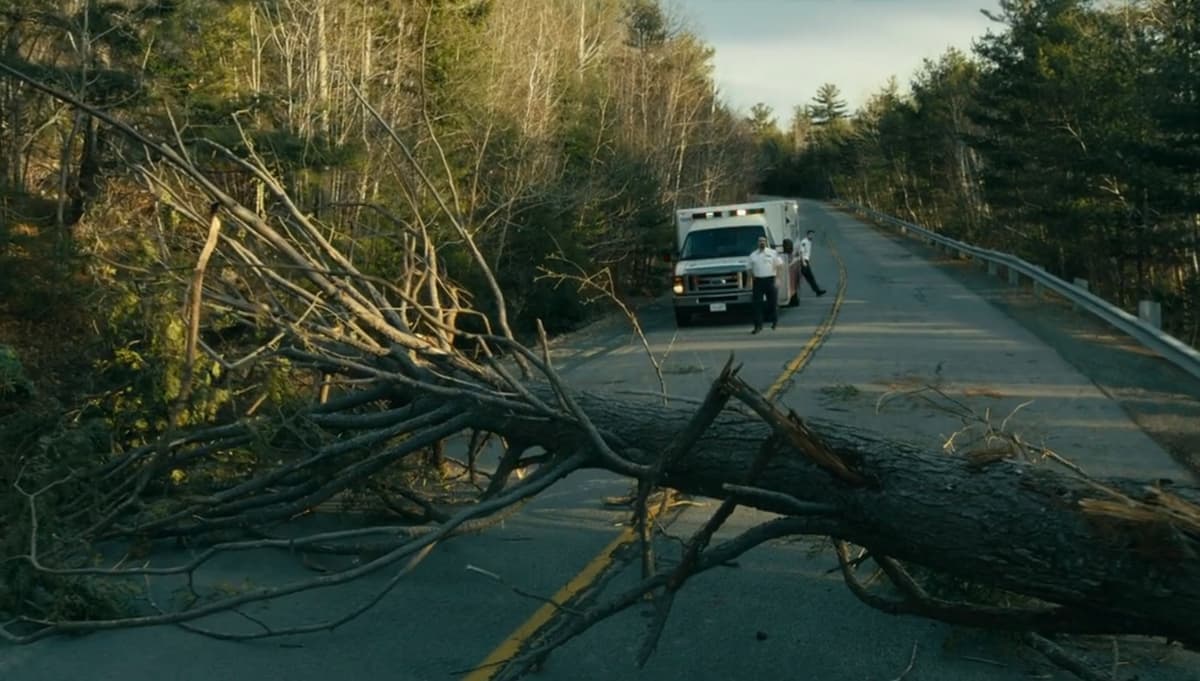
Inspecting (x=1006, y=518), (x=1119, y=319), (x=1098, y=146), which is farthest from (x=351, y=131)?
(x=1098, y=146)

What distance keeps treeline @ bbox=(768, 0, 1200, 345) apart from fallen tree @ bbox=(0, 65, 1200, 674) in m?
24.8

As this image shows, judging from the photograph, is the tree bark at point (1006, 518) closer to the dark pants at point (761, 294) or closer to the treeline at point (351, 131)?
the treeline at point (351, 131)

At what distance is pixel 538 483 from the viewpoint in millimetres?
5969

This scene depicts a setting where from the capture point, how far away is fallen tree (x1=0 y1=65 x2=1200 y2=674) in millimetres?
4508

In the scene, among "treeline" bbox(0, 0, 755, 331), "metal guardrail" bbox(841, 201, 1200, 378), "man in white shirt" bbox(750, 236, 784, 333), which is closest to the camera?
"metal guardrail" bbox(841, 201, 1200, 378)

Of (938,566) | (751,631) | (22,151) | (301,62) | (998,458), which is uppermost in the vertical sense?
(301,62)

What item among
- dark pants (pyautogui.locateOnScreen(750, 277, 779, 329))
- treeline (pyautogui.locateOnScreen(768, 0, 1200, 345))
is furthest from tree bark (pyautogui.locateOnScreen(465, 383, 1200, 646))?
treeline (pyautogui.locateOnScreen(768, 0, 1200, 345))

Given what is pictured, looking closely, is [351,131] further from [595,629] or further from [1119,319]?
[595,629]

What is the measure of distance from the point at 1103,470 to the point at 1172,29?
87.4 ft

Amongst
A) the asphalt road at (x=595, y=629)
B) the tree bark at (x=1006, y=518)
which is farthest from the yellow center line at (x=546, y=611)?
the tree bark at (x=1006, y=518)

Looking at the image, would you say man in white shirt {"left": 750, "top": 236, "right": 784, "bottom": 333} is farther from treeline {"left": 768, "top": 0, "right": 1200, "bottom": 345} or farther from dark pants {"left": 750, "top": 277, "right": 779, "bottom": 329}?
treeline {"left": 768, "top": 0, "right": 1200, "bottom": 345}

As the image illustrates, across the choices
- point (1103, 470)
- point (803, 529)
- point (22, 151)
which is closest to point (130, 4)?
point (22, 151)

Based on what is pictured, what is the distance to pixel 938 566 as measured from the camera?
196 inches

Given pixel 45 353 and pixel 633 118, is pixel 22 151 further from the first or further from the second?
pixel 633 118
